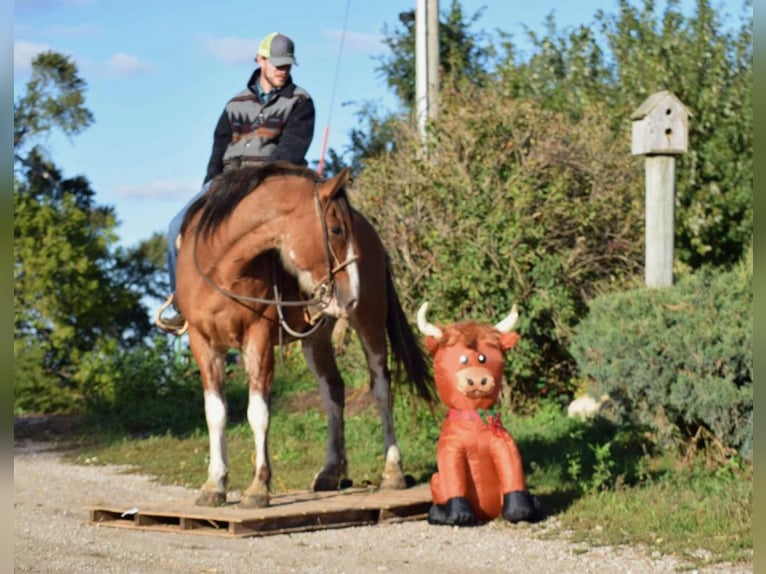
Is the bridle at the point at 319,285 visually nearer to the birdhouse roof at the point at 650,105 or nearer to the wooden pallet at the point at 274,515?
the wooden pallet at the point at 274,515

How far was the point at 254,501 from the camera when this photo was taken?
820cm

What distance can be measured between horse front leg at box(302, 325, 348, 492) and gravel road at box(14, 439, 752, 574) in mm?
1304

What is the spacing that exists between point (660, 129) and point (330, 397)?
404 cm

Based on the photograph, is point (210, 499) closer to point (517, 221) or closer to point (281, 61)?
point (281, 61)

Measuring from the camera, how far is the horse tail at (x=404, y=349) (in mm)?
9797

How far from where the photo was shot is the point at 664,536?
742 centimetres

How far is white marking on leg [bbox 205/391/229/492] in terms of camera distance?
848 centimetres

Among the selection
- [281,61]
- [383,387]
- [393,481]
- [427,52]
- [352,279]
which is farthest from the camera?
[427,52]

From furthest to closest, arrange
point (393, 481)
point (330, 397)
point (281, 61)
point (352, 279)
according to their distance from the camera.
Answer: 1. point (330, 397)
2. point (393, 481)
3. point (281, 61)
4. point (352, 279)

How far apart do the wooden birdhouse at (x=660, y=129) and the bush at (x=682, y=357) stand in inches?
64.6

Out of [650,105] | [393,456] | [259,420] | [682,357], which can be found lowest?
[393,456]

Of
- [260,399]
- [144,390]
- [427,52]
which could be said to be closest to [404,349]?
[260,399]

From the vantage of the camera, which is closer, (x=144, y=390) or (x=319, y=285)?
(x=319, y=285)

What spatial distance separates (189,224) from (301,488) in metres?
2.38
